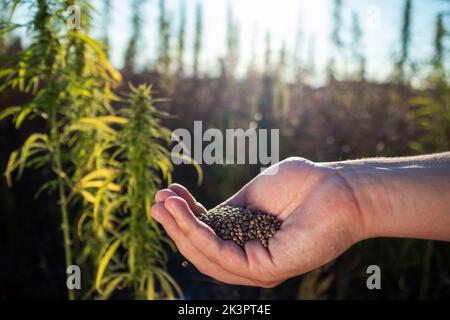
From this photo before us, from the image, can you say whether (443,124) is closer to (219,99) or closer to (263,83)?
(219,99)

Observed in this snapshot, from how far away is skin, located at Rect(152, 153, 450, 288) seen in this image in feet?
6.15

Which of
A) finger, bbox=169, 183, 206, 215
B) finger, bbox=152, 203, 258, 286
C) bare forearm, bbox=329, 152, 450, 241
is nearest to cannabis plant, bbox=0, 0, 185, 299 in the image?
finger, bbox=169, 183, 206, 215

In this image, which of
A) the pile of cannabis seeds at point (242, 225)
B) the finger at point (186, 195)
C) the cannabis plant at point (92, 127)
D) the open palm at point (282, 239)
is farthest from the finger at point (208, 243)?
the cannabis plant at point (92, 127)

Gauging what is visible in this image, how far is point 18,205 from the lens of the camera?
4.83 m

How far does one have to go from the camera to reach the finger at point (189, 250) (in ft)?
6.46

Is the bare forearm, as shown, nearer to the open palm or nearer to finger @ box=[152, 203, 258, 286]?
the open palm

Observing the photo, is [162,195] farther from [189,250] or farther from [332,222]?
[332,222]

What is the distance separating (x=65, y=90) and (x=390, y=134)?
14.8 feet

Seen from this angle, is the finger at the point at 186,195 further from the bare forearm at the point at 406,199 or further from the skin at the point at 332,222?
the bare forearm at the point at 406,199

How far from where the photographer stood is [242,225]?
2111 mm

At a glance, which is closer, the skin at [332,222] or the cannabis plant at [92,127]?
the skin at [332,222]

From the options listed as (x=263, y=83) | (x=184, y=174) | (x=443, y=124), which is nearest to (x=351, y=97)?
(x=263, y=83)

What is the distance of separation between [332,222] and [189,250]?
716mm
